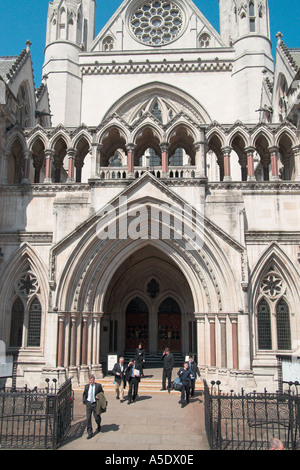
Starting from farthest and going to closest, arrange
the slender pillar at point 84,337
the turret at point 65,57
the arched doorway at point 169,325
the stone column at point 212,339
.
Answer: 1. the turret at point 65,57
2. the arched doorway at point 169,325
3. the slender pillar at point 84,337
4. the stone column at point 212,339

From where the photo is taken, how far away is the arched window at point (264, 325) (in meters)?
15.7

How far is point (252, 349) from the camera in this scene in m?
15.4

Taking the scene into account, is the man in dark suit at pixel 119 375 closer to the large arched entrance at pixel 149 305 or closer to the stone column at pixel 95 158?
the large arched entrance at pixel 149 305

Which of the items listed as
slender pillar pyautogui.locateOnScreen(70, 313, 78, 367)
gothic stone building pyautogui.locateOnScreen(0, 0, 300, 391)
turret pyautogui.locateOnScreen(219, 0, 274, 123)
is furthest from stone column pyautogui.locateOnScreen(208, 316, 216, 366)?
turret pyautogui.locateOnScreen(219, 0, 274, 123)

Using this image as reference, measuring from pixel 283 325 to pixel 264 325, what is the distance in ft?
2.54

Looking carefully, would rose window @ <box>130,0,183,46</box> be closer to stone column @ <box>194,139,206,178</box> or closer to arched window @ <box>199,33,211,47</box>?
arched window @ <box>199,33,211,47</box>

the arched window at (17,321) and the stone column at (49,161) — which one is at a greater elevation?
the stone column at (49,161)

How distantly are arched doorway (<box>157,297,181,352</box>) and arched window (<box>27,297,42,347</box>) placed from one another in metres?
7.14

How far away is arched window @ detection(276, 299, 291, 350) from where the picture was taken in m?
15.8

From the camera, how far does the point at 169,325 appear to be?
2141cm

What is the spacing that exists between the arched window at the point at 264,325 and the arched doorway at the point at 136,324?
724cm

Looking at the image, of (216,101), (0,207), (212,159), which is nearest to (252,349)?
(0,207)

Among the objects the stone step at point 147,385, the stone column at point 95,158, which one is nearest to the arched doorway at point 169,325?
the stone step at point 147,385
